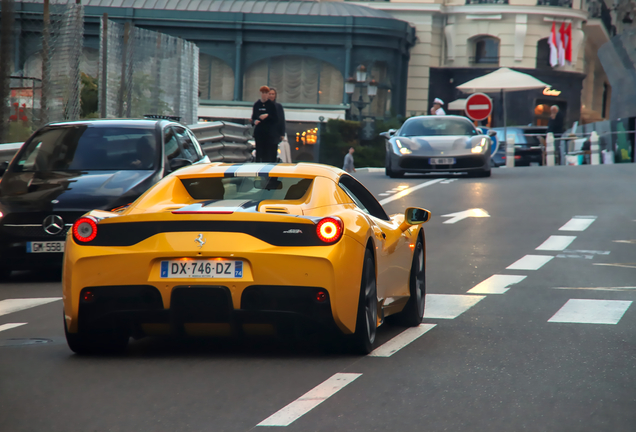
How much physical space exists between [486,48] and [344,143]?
505 inches

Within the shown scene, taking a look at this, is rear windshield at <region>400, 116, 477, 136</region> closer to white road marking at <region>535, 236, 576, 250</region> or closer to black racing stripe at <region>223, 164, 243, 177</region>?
white road marking at <region>535, 236, 576, 250</region>

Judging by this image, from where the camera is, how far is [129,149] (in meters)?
11.9

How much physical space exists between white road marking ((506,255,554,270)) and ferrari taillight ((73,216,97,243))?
609cm

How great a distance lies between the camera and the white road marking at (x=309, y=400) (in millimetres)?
4945

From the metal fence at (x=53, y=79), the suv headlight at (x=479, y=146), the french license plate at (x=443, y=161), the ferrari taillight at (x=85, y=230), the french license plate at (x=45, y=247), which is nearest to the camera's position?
the ferrari taillight at (x=85, y=230)

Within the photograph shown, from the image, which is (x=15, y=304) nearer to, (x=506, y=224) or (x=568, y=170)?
(x=506, y=224)

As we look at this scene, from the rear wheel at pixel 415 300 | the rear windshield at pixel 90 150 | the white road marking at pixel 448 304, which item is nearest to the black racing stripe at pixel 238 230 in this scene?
the rear wheel at pixel 415 300

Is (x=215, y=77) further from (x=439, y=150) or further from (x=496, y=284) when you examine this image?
(x=496, y=284)

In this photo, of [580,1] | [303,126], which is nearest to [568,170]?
[303,126]

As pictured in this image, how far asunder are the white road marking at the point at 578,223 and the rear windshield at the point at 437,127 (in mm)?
7544

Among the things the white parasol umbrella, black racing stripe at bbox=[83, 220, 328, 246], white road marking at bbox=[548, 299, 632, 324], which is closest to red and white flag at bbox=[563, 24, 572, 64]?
the white parasol umbrella

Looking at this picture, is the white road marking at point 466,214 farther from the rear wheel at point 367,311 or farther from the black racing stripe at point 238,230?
the black racing stripe at point 238,230

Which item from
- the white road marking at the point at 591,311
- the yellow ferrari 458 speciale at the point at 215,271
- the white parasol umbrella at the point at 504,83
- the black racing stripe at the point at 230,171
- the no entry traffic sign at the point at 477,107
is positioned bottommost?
the white road marking at the point at 591,311

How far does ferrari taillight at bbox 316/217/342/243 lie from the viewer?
619 cm
